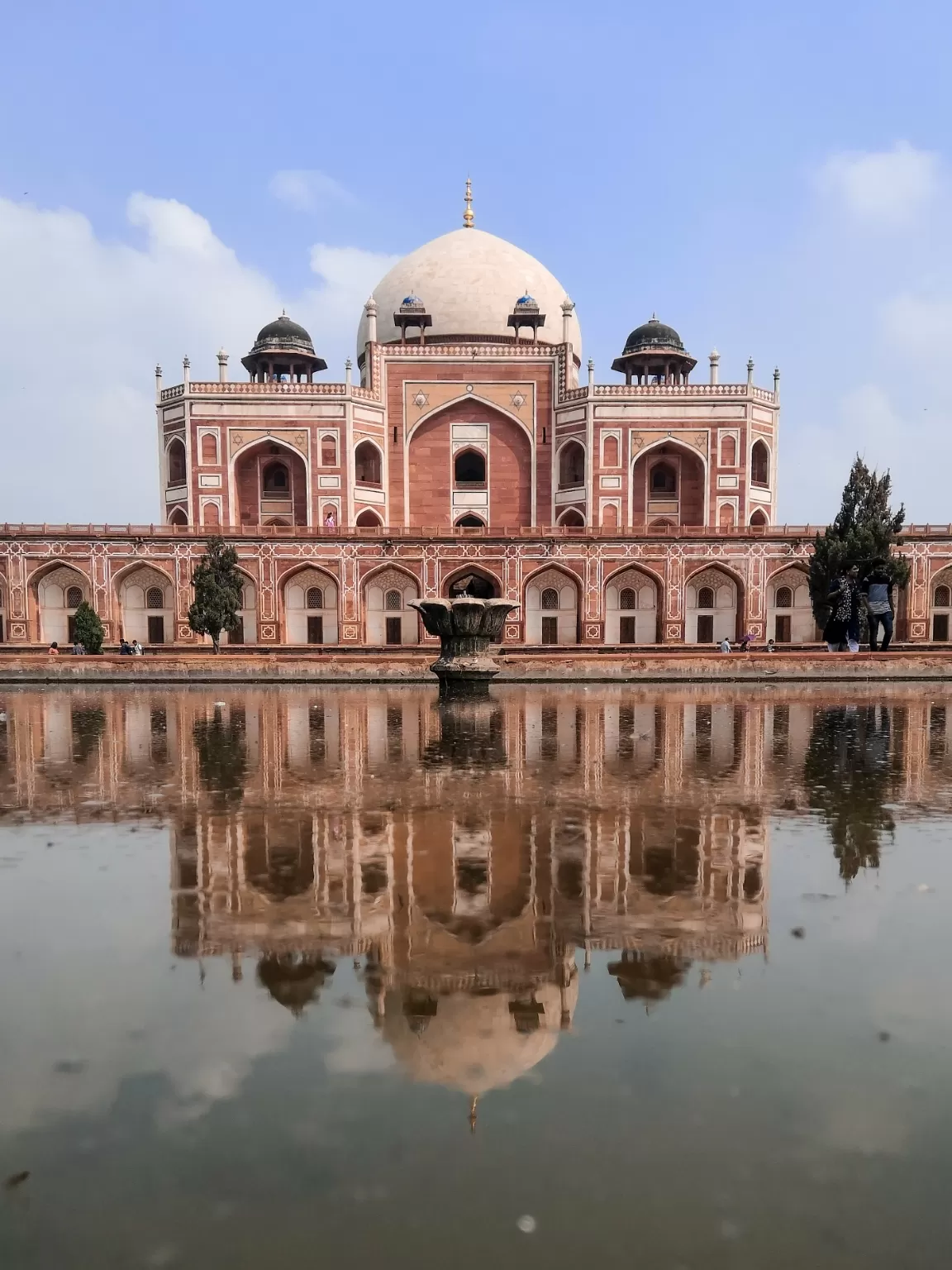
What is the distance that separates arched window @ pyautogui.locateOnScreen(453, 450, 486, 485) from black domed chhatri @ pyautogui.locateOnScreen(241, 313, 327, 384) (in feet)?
23.6

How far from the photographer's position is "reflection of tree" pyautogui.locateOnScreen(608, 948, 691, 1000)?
3.49 metres

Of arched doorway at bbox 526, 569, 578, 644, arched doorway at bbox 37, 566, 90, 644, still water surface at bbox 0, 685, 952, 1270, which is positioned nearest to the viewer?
still water surface at bbox 0, 685, 952, 1270

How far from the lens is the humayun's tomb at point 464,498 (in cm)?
3030

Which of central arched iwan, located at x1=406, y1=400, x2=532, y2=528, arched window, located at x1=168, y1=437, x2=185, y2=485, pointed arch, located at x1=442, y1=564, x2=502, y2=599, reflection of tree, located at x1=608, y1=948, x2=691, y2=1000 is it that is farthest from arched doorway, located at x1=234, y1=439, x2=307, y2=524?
reflection of tree, located at x1=608, y1=948, x2=691, y2=1000

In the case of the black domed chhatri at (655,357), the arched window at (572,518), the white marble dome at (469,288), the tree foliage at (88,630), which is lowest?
the tree foliage at (88,630)

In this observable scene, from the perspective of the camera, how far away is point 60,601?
3048cm

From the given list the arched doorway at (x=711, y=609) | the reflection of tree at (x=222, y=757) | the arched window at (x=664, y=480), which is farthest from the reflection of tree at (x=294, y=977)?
the arched window at (x=664, y=480)

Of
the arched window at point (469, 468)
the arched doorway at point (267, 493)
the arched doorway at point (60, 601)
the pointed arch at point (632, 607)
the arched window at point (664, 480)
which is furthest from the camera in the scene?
the arched window at point (469, 468)

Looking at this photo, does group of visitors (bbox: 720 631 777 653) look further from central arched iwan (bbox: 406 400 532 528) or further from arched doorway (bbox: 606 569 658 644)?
central arched iwan (bbox: 406 400 532 528)

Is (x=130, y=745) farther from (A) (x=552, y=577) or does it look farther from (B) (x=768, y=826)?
(A) (x=552, y=577)

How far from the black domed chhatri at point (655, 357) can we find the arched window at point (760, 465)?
441 cm

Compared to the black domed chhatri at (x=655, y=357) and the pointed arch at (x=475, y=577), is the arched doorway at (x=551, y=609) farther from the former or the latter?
the black domed chhatri at (x=655, y=357)

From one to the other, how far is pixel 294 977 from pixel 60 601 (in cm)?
3017

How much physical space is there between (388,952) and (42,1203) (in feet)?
5.85
